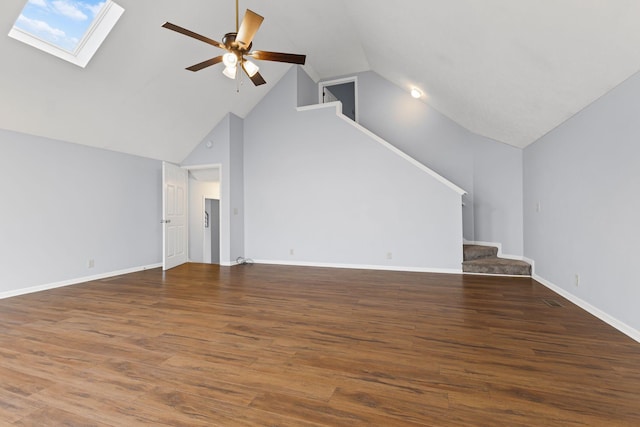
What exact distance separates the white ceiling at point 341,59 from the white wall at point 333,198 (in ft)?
3.21

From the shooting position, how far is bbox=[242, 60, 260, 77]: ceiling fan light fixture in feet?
10.8

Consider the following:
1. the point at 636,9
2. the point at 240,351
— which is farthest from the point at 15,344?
the point at 636,9

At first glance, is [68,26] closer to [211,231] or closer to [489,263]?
[211,231]

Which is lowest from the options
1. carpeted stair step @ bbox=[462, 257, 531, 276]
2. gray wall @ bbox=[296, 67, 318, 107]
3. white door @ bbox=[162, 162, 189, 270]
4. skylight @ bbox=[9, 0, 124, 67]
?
carpeted stair step @ bbox=[462, 257, 531, 276]

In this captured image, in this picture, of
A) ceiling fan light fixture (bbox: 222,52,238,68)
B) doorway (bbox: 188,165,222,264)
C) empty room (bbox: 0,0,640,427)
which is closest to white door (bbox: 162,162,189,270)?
empty room (bbox: 0,0,640,427)

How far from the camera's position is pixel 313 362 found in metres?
2.03

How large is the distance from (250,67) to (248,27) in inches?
21.3

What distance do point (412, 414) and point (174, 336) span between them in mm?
1978

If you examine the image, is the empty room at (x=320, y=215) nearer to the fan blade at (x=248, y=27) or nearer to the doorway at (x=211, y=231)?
the fan blade at (x=248, y=27)

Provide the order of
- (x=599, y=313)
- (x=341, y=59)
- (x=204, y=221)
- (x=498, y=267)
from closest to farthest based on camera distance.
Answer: (x=599, y=313), (x=498, y=267), (x=341, y=59), (x=204, y=221)

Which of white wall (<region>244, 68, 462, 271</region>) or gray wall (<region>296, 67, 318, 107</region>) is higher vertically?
gray wall (<region>296, 67, 318, 107</region>)

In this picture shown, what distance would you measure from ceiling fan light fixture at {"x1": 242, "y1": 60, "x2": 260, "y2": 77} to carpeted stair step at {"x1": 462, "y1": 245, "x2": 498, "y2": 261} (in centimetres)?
437

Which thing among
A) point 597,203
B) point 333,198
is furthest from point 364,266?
point 597,203

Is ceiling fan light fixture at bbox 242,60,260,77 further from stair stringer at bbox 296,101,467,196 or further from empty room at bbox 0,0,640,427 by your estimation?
stair stringer at bbox 296,101,467,196
